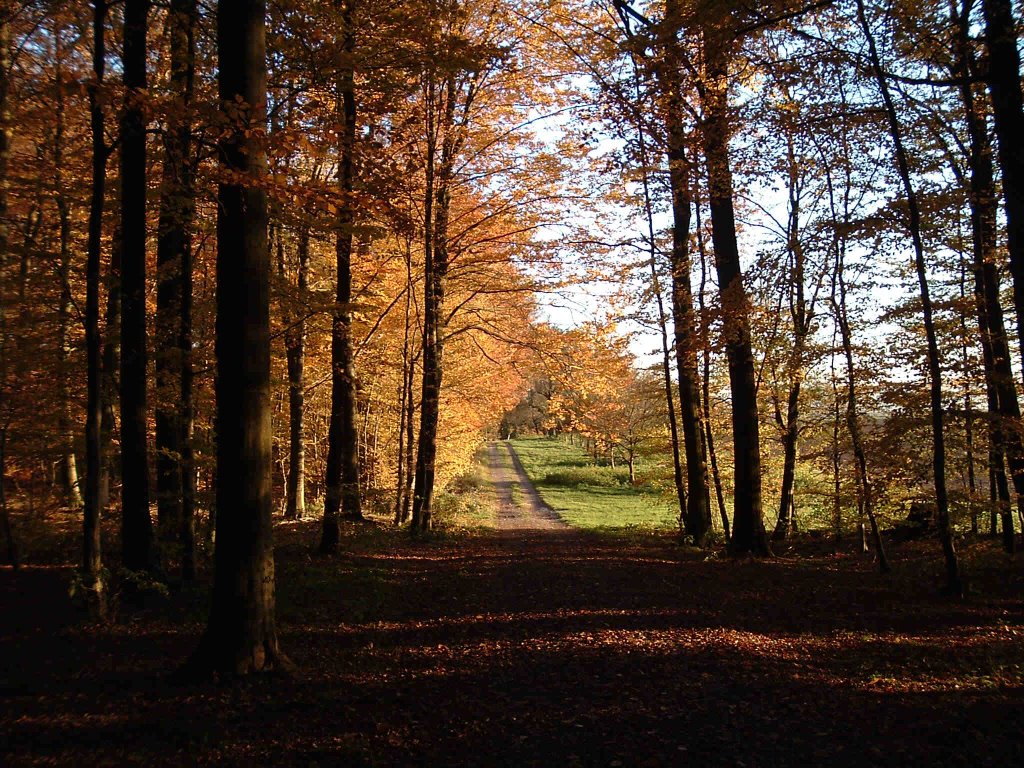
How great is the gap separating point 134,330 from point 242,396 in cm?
359

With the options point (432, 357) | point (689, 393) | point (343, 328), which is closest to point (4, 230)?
point (343, 328)

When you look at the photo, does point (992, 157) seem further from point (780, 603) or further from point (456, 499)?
point (456, 499)

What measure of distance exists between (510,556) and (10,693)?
358 inches

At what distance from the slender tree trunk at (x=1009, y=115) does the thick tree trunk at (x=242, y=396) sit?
24.4ft

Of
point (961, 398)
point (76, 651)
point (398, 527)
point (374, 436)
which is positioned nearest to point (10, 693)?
point (76, 651)

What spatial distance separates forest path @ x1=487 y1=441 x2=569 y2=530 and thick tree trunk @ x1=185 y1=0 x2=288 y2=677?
679 inches

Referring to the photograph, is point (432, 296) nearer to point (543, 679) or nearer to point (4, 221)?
point (4, 221)

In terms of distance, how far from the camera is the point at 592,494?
37000mm

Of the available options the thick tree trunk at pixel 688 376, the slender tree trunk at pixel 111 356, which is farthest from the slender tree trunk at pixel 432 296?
the slender tree trunk at pixel 111 356

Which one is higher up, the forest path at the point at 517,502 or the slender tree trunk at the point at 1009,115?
the slender tree trunk at the point at 1009,115

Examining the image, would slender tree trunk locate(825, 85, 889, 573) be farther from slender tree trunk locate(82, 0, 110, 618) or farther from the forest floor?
slender tree trunk locate(82, 0, 110, 618)

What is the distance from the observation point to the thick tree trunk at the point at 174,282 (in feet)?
25.7

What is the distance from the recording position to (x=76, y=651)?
6.04 meters

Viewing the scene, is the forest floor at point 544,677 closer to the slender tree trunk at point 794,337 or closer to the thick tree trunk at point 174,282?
the thick tree trunk at point 174,282
